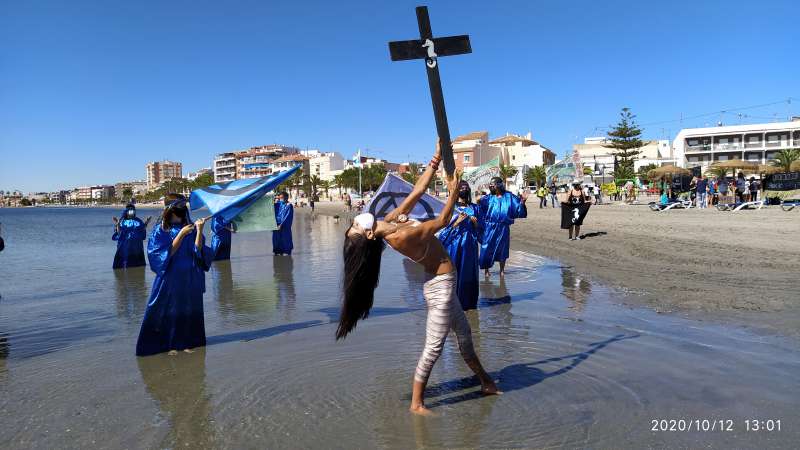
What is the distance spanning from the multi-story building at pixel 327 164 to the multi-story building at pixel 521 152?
42.4 metres

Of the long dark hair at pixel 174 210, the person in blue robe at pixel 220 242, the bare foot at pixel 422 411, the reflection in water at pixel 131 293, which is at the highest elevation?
the long dark hair at pixel 174 210

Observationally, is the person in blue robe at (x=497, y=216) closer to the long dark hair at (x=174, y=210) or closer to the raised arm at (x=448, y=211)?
the long dark hair at (x=174, y=210)

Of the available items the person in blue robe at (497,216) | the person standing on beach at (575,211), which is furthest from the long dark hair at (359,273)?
the person standing on beach at (575,211)

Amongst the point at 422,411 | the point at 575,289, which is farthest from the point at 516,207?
the point at 422,411

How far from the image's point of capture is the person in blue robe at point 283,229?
16.2 m

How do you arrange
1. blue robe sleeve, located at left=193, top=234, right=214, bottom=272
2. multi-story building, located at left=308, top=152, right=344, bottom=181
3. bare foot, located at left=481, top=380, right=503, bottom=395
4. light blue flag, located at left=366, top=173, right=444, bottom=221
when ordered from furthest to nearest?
multi-story building, located at left=308, top=152, right=344, bottom=181 < light blue flag, located at left=366, top=173, right=444, bottom=221 < blue robe sleeve, located at left=193, top=234, right=214, bottom=272 < bare foot, located at left=481, top=380, right=503, bottom=395

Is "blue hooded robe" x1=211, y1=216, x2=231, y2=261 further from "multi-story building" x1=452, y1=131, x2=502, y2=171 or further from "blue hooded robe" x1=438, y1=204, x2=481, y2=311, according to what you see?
"multi-story building" x1=452, y1=131, x2=502, y2=171

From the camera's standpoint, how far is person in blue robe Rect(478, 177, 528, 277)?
975 centimetres

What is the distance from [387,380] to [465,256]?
295 cm

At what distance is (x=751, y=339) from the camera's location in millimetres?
5953

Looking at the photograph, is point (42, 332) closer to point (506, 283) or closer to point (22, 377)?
point (22, 377)

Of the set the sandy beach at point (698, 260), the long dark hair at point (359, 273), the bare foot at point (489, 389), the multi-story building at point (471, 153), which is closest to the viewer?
the long dark hair at point (359, 273)

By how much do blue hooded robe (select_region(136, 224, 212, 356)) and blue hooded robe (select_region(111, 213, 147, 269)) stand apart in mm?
8632

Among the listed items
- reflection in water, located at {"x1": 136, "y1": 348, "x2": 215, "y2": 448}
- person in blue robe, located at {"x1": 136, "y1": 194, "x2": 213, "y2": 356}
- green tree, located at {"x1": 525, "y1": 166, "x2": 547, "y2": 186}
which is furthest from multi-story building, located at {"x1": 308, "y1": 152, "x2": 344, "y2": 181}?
reflection in water, located at {"x1": 136, "y1": 348, "x2": 215, "y2": 448}
